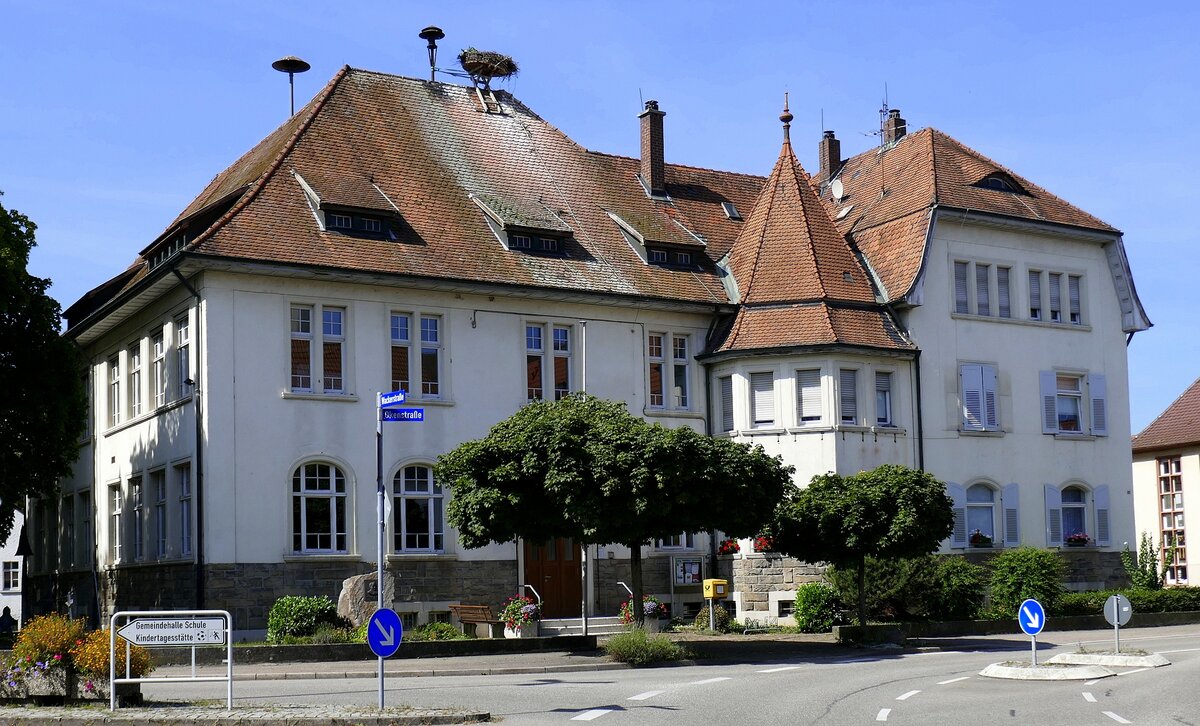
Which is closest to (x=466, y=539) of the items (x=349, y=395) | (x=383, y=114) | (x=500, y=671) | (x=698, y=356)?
(x=500, y=671)

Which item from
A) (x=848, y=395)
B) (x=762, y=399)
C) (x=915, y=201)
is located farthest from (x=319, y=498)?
(x=915, y=201)

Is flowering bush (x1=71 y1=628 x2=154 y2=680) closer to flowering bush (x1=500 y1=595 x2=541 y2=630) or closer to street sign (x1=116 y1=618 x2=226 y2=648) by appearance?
Result: street sign (x1=116 y1=618 x2=226 y2=648)

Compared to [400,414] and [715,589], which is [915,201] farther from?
[400,414]

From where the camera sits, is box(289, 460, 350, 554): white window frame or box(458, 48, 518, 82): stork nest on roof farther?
box(458, 48, 518, 82): stork nest on roof

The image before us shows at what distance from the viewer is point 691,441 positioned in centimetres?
2528

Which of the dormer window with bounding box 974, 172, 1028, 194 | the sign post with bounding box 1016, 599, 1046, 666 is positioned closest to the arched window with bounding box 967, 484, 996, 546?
the dormer window with bounding box 974, 172, 1028, 194

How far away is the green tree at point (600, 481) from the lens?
81.9ft

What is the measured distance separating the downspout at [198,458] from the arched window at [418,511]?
3.96 m

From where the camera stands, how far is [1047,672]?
2097 cm

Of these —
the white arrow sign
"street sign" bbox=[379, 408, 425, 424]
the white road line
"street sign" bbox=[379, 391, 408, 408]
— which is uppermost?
"street sign" bbox=[379, 391, 408, 408]

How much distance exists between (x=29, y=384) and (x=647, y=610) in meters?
13.7

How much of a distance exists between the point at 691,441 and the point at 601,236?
1179cm

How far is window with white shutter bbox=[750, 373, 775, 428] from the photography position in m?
34.6

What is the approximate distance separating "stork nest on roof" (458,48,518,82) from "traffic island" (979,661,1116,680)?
2305cm
